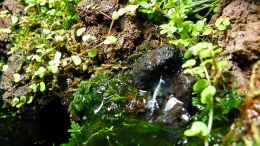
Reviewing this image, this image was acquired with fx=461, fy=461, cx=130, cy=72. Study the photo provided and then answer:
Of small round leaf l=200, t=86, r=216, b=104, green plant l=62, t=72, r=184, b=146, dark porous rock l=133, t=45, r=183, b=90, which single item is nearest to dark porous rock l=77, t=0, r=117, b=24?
green plant l=62, t=72, r=184, b=146

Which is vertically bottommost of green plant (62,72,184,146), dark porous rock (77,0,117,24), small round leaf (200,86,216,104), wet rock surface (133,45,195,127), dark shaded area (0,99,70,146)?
dark shaded area (0,99,70,146)

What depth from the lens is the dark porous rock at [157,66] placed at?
3059 mm

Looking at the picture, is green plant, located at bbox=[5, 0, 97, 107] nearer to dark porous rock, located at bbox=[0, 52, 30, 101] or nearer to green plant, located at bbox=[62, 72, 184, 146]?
dark porous rock, located at bbox=[0, 52, 30, 101]

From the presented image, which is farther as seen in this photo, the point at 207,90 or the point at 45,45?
the point at 45,45

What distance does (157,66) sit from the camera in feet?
10.0

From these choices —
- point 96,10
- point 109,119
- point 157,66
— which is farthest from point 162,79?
point 96,10

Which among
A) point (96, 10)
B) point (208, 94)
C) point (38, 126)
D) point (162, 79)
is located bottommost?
point (38, 126)

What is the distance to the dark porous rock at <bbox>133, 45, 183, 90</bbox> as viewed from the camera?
3.06 m

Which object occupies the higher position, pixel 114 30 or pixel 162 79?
pixel 114 30

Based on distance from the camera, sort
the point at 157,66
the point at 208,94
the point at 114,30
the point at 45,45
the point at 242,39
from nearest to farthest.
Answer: the point at 208,94 → the point at 242,39 → the point at 157,66 → the point at 114,30 → the point at 45,45

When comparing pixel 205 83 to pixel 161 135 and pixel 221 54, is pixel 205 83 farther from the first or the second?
pixel 221 54

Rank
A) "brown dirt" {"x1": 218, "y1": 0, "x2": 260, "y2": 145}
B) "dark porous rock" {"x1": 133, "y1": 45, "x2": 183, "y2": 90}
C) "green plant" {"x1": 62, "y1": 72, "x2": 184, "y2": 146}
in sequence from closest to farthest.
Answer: "green plant" {"x1": 62, "y1": 72, "x2": 184, "y2": 146}, "brown dirt" {"x1": 218, "y1": 0, "x2": 260, "y2": 145}, "dark porous rock" {"x1": 133, "y1": 45, "x2": 183, "y2": 90}

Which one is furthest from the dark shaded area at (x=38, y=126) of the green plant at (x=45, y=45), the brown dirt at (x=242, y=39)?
the brown dirt at (x=242, y=39)

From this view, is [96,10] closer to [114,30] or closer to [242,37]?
[114,30]
